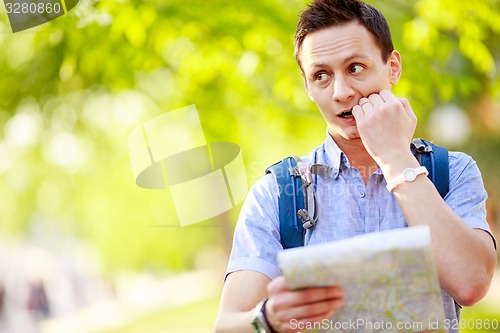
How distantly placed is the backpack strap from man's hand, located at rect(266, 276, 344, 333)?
0.56m

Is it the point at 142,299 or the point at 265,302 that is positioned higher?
the point at 265,302

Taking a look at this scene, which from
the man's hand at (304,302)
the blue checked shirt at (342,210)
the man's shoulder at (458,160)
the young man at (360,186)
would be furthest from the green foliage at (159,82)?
the man's hand at (304,302)

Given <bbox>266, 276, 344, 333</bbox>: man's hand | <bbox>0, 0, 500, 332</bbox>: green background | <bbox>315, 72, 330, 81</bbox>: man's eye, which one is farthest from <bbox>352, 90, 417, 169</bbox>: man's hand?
<bbox>0, 0, 500, 332</bbox>: green background

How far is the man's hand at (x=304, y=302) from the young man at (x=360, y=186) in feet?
0.56

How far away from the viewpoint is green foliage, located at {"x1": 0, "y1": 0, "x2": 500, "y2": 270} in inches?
212

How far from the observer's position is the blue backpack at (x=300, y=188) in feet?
6.81

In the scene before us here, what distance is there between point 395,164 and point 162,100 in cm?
632

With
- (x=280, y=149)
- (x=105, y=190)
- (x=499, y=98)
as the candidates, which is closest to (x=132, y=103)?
(x=280, y=149)

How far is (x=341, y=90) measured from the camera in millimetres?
2117

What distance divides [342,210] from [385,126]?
0.27 meters

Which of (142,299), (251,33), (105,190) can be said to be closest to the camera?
(251,33)

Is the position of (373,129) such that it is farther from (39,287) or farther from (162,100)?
(39,287)

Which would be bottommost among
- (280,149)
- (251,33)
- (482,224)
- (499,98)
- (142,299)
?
(142,299)

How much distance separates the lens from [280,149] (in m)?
9.02
